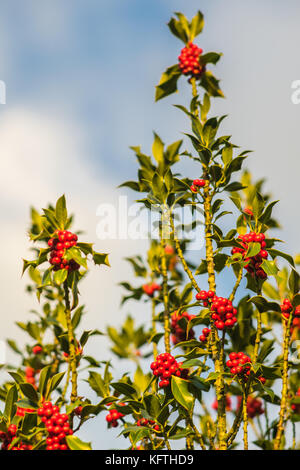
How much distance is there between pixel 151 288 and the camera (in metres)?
5.93

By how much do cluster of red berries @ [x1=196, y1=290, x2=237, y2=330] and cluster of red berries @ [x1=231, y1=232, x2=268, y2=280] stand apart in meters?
0.34

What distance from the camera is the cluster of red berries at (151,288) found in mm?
5859

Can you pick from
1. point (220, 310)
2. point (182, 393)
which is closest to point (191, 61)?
point (220, 310)

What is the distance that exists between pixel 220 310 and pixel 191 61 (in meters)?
2.79

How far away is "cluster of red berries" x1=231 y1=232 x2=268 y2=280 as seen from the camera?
3.88 m

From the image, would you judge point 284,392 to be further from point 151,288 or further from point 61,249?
point 151,288

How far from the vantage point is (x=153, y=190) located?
4465 mm

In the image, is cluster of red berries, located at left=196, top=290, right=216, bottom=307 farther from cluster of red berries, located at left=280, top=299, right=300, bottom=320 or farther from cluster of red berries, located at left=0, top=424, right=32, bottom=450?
cluster of red berries, located at left=0, top=424, right=32, bottom=450

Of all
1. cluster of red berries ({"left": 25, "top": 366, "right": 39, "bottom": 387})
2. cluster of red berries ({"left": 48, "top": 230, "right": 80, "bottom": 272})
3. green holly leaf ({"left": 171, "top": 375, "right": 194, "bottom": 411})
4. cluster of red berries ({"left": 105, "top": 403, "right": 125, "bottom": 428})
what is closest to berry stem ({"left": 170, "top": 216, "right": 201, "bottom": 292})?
green holly leaf ({"left": 171, "top": 375, "right": 194, "bottom": 411})

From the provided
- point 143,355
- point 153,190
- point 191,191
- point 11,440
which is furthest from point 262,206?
point 143,355

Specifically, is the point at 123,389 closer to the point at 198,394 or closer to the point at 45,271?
the point at 198,394

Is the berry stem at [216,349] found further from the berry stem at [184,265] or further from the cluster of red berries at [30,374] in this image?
the cluster of red berries at [30,374]

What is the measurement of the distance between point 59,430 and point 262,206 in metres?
2.27

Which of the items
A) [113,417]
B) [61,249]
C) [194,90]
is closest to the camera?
[61,249]
